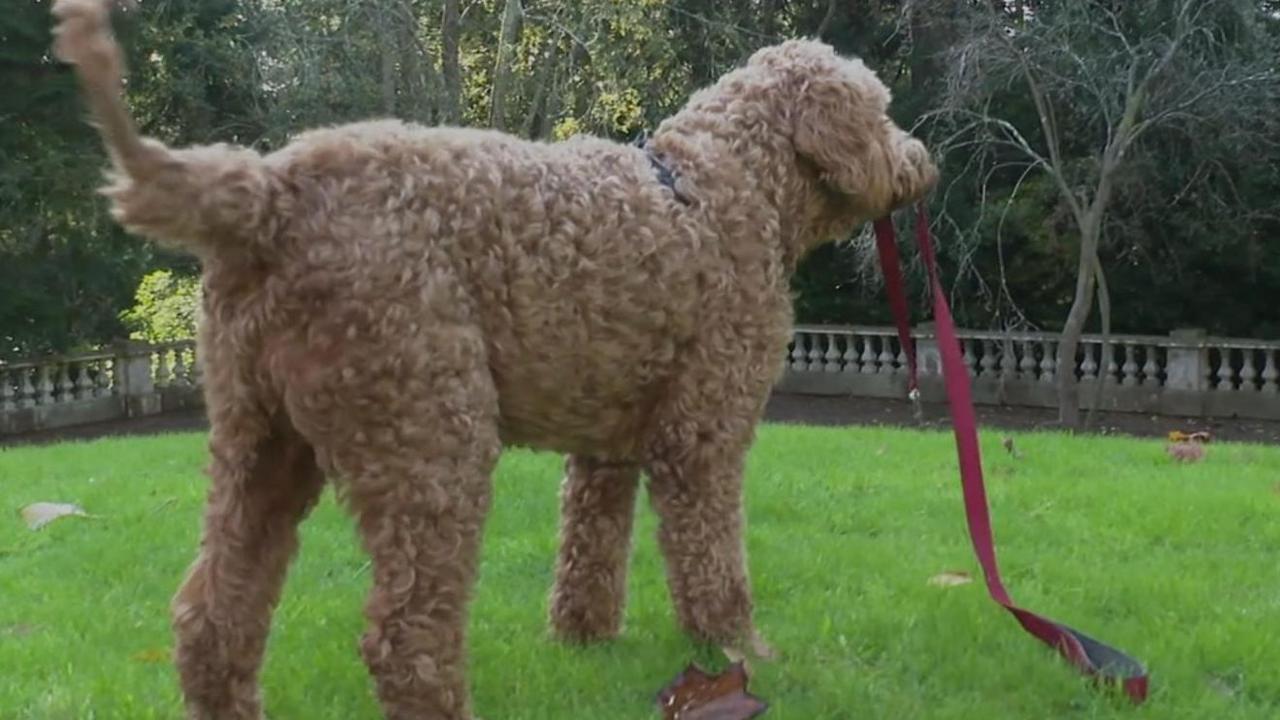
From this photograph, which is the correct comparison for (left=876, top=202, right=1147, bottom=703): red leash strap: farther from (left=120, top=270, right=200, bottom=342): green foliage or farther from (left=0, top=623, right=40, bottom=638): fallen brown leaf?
(left=120, top=270, right=200, bottom=342): green foliage

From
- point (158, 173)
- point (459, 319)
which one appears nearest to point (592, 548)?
point (459, 319)

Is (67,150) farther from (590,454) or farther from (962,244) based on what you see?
(590,454)

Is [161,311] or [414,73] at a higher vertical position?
[414,73]

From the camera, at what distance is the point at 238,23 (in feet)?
65.1

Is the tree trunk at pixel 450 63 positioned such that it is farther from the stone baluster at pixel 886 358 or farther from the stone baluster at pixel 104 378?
the stone baluster at pixel 886 358

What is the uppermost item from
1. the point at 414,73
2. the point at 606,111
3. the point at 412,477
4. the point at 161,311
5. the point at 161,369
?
the point at 414,73

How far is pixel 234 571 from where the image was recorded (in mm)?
3428

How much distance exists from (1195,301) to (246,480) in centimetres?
2019

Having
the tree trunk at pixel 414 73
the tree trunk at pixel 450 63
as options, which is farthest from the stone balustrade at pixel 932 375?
the tree trunk at pixel 450 63

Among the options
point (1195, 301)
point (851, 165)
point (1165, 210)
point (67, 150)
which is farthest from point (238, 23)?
point (851, 165)

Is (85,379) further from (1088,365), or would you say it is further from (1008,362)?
(1088,365)

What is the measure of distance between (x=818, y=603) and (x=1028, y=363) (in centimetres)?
1660

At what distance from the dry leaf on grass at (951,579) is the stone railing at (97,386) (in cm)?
1556

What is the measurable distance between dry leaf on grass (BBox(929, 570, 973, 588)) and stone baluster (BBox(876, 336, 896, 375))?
1647 centimetres
